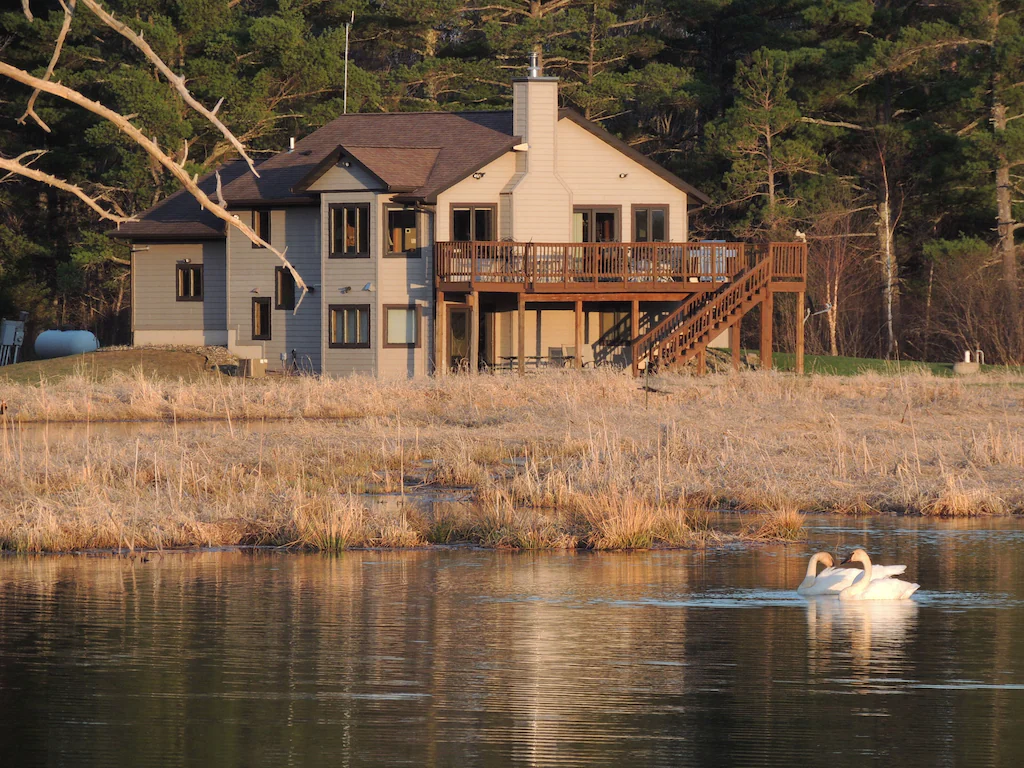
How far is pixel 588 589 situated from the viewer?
48.4 feet

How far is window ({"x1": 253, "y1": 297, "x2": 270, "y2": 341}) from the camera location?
4966cm

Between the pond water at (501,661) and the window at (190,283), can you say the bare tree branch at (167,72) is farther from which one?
the window at (190,283)

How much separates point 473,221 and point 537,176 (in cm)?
225

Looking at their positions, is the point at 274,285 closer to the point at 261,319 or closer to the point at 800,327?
the point at 261,319

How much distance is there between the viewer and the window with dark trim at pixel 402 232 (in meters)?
47.2

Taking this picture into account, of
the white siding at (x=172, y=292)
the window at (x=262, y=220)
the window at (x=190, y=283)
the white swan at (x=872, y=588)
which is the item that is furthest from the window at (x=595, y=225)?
the white swan at (x=872, y=588)

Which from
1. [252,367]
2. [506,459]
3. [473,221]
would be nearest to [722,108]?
[473,221]

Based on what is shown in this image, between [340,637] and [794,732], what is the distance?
163 inches

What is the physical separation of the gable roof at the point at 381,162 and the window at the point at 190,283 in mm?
1130

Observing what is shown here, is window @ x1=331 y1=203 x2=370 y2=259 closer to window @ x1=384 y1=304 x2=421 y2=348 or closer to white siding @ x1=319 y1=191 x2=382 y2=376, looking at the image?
white siding @ x1=319 y1=191 x2=382 y2=376

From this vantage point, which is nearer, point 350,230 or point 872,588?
point 872,588

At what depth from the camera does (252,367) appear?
46.4 m

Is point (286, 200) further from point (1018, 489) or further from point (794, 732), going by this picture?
point (794, 732)

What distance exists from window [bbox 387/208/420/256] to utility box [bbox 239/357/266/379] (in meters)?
4.84
